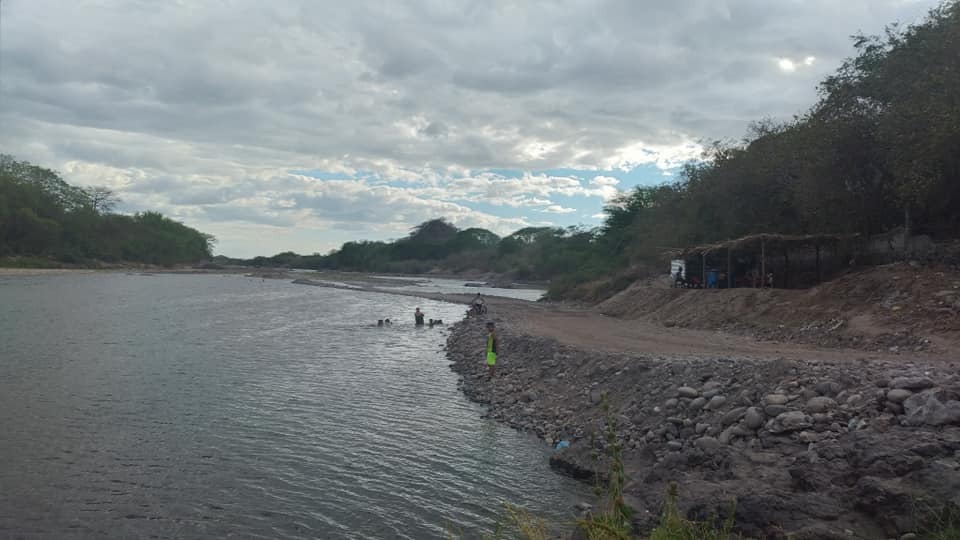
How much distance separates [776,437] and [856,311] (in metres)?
13.1

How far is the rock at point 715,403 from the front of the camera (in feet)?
37.0

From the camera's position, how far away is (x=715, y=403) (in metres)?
11.3

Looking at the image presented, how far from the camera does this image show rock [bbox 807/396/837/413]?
9.28 m

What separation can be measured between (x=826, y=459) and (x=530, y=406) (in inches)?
340

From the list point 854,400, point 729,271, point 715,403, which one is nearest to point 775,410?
point 854,400

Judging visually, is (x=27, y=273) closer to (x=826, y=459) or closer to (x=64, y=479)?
(x=64, y=479)

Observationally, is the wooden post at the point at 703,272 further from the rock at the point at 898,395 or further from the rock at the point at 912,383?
the rock at the point at 898,395

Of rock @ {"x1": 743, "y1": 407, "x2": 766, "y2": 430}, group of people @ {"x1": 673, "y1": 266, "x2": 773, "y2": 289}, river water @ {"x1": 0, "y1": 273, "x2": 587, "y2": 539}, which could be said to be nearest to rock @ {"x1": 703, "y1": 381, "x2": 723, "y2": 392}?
rock @ {"x1": 743, "y1": 407, "x2": 766, "y2": 430}

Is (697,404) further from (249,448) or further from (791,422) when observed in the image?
(249,448)

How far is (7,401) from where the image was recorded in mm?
15367

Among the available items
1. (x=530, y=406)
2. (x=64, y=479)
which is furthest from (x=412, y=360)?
(x=64, y=479)

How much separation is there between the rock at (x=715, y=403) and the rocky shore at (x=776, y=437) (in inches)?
0.7

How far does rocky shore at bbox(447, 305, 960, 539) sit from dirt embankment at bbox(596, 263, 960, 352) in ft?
21.3

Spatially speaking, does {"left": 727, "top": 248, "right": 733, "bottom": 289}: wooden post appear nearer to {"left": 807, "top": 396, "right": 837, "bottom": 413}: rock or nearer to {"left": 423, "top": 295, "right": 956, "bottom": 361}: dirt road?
{"left": 423, "top": 295, "right": 956, "bottom": 361}: dirt road
